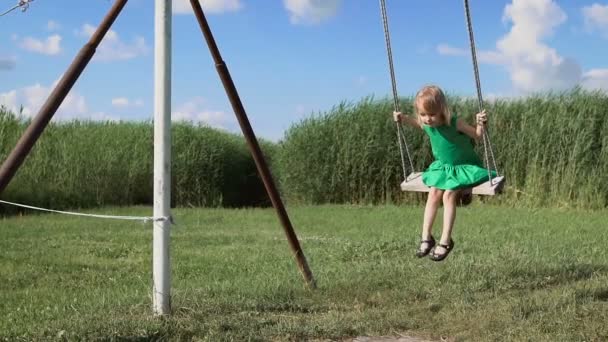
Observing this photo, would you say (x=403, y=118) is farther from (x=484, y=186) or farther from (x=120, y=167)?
(x=120, y=167)

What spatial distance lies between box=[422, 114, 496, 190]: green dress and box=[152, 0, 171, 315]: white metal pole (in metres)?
2.13

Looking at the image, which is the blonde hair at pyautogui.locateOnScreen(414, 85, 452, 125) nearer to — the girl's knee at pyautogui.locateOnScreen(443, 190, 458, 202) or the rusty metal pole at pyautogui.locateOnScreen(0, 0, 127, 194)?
the girl's knee at pyautogui.locateOnScreen(443, 190, 458, 202)

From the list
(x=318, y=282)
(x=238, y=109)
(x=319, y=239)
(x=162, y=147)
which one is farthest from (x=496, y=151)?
(x=162, y=147)

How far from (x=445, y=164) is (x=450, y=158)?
7 centimetres

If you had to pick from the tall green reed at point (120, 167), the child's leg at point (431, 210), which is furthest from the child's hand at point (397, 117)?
the tall green reed at point (120, 167)

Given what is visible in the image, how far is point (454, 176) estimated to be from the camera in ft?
18.8

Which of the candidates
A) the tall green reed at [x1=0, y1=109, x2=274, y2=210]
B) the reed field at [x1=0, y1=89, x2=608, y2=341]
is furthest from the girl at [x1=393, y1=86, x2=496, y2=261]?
the tall green reed at [x1=0, y1=109, x2=274, y2=210]

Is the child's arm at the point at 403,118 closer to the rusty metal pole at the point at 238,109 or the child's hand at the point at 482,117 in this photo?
the child's hand at the point at 482,117

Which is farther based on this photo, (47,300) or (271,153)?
(271,153)

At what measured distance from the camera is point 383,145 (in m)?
18.3

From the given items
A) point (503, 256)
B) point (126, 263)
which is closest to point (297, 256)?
point (503, 256)

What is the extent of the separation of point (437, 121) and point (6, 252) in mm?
6081

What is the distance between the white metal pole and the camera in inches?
186

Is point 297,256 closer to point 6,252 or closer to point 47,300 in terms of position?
point 47,300
